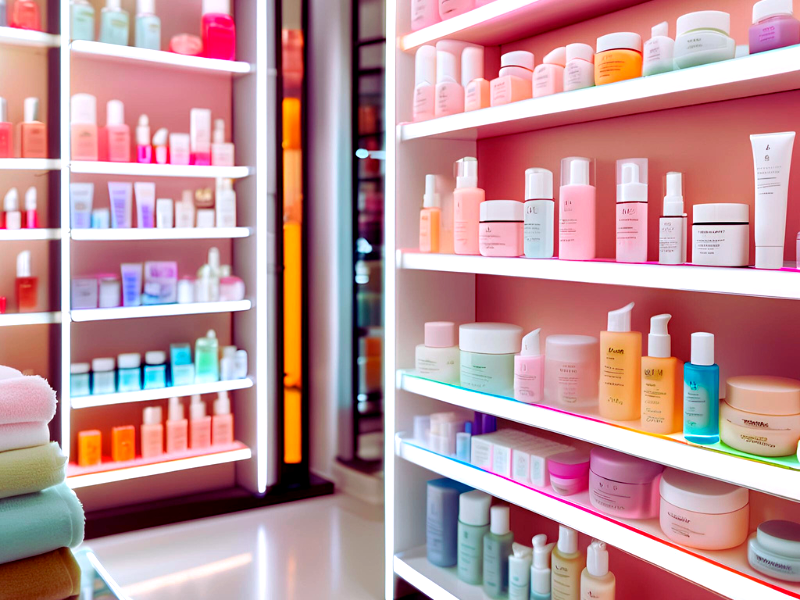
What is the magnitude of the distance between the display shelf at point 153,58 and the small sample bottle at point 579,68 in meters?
1.40

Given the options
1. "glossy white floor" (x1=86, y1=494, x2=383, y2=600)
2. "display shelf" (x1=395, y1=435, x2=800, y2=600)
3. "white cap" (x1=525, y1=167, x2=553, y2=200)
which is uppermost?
"white cap" (x1=525, y1=167, x2=553, y2=200)

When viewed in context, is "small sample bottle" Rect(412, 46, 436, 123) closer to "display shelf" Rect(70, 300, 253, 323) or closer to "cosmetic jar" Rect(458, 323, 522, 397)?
"cosmetic jar" Rect(458, 323, 522, 397)

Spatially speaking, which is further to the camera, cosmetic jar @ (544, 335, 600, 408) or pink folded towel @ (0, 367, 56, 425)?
cosmetic jar @ (544, 335, 600, 408)

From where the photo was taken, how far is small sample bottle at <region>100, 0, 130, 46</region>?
7.22 ft

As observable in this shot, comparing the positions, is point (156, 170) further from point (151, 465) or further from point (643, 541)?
point (643, 541)

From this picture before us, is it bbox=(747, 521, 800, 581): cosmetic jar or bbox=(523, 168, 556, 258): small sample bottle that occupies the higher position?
bbox=(523, 168, 556, 258): small sample bottle

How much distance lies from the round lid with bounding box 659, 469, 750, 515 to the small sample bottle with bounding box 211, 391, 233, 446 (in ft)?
5.41

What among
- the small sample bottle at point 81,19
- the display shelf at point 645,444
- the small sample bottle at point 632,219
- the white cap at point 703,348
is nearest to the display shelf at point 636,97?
the small sample bottle at point 632,219

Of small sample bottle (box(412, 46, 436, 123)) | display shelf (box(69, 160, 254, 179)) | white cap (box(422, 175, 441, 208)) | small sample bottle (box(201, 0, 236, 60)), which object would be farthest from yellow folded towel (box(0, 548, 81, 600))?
small sample bottle (box(201, 0, 236, 60))

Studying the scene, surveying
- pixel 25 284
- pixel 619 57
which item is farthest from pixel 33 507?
pixel 25 284

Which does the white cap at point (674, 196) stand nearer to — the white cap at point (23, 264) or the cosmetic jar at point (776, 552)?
the cosmetic jar at point (776, 552)

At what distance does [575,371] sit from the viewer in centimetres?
138

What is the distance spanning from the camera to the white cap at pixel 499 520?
1574 mm

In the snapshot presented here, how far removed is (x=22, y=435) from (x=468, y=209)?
990 mm
